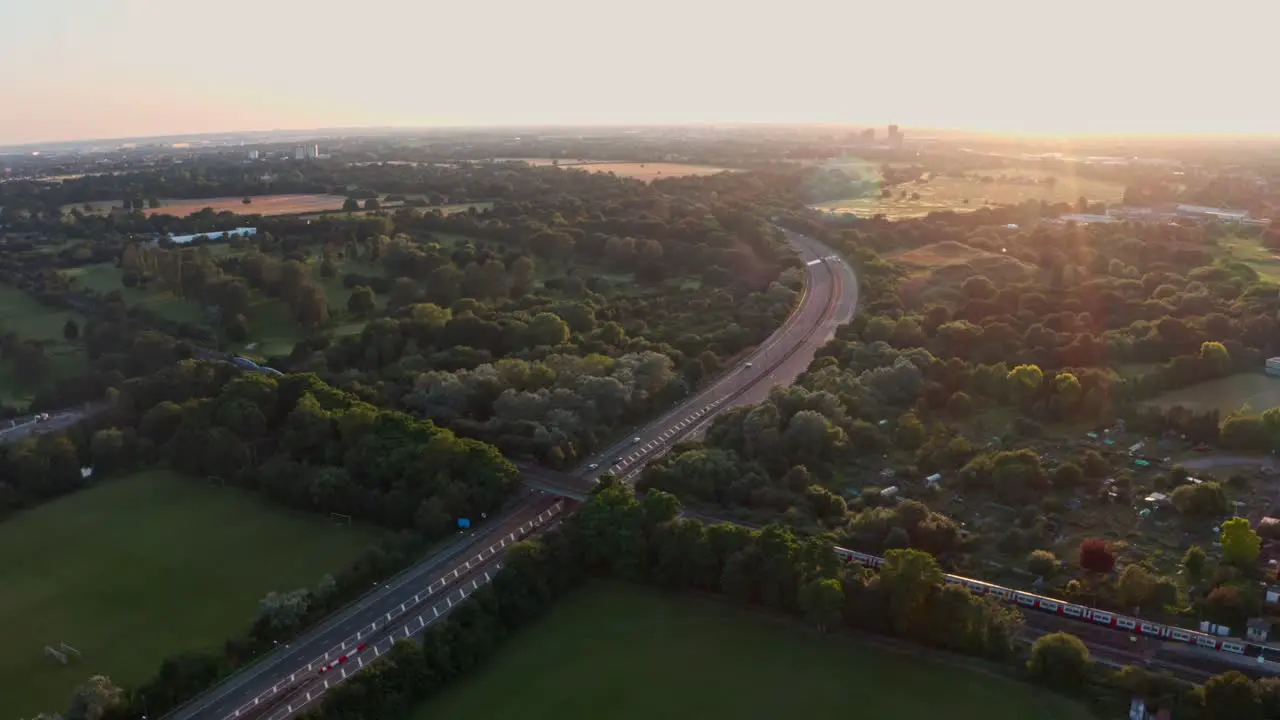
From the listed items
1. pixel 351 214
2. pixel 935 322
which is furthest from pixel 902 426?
pixel 351 214

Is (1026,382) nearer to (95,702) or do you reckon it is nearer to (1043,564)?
(1043,564)

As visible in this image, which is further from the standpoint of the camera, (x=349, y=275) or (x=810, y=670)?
(x=349, y=275)

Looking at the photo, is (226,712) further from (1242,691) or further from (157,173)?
(157,173)

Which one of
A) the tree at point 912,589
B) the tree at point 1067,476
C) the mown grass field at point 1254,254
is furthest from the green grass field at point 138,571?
the mown grass field at point 1254,254

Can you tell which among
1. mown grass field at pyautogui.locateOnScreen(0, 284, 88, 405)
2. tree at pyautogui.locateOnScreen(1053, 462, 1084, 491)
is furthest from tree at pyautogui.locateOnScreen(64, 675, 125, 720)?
tree at pyautogui.locateOnScreen(1053, 462, 1084, 491)

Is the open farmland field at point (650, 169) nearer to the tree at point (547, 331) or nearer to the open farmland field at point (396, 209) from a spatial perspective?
the open farmland field at point (396, 209)

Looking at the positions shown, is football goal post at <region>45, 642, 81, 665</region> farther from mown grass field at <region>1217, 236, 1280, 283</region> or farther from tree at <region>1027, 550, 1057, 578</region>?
mown grass field at <region>1217, 236, 1280, 283</region>
